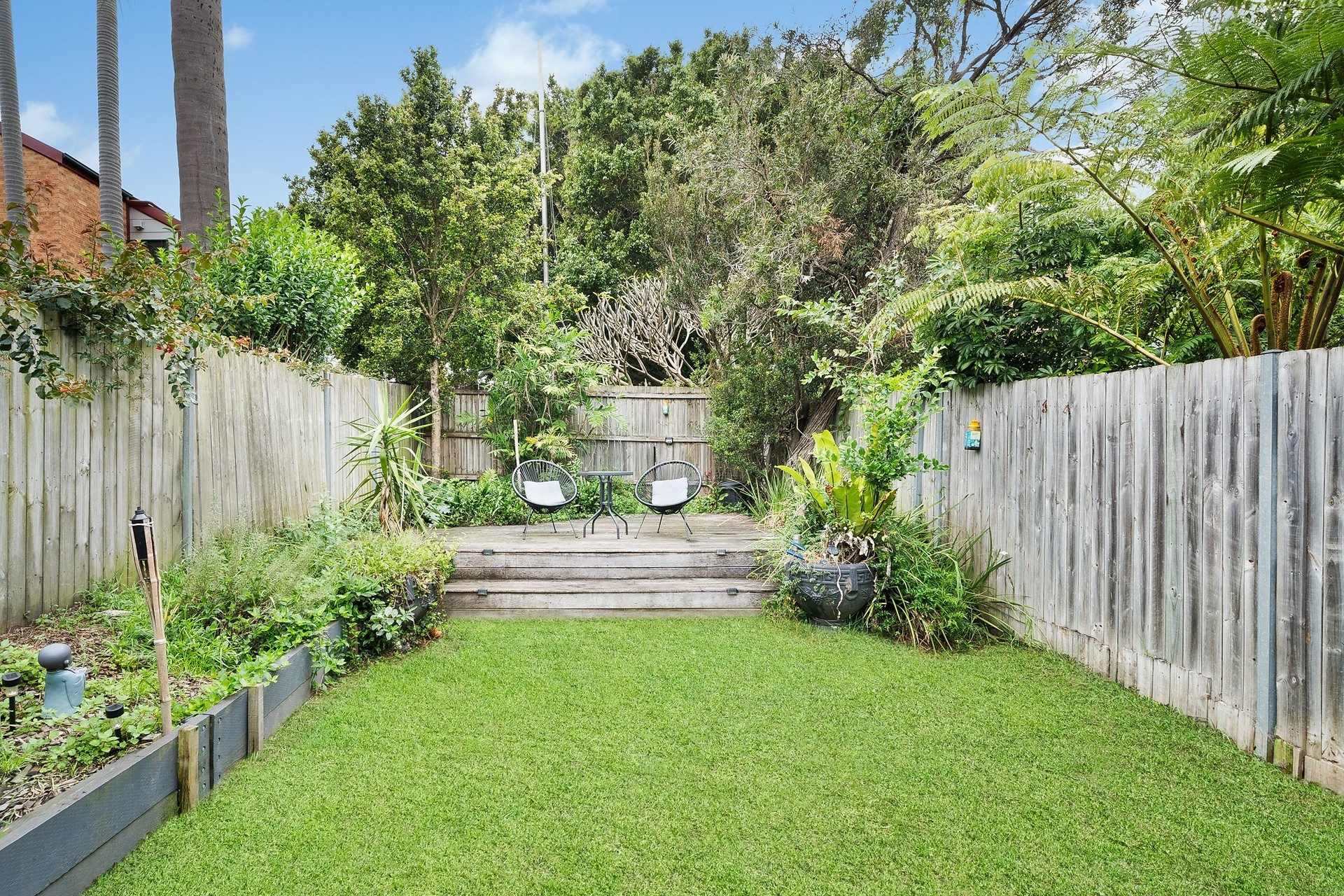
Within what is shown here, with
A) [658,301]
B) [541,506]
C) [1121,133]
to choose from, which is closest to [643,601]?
[541,506]

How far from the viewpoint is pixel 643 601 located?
16.6 ft

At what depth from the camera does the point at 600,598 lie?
5074 millimetres

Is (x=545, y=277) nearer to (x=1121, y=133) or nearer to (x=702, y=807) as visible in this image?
(x=1121, y=133)

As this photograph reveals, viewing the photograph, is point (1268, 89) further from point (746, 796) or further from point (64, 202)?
point (64, 202)

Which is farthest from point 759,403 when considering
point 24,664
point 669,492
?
point 24,664

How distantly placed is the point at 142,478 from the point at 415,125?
6.58m

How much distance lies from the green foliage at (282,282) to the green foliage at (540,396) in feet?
8.67

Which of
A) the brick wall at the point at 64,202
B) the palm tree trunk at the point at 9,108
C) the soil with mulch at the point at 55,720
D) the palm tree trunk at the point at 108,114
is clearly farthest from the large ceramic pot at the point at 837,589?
the brick wall at the point at 64,202

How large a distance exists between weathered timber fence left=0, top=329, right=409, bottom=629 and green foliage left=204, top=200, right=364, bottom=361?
0.46 metres

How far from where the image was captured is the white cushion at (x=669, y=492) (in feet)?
20.2

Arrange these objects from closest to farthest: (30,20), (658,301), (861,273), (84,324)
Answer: (84,324)
(861,273)
(30,20)
(658,301)

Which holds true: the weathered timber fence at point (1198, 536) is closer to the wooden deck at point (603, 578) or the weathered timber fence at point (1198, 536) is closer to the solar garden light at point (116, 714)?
the wooden deck at point (603, 578)

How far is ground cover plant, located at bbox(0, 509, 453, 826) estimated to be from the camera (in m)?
2.06

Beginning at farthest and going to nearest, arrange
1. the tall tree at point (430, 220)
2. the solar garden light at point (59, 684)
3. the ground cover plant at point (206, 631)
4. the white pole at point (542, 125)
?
the white pole at point (542, 125) < the tall tree at point (430, 220) < the solar garden light at point (59, 684) < the ground cover plant at point (206, 631)
